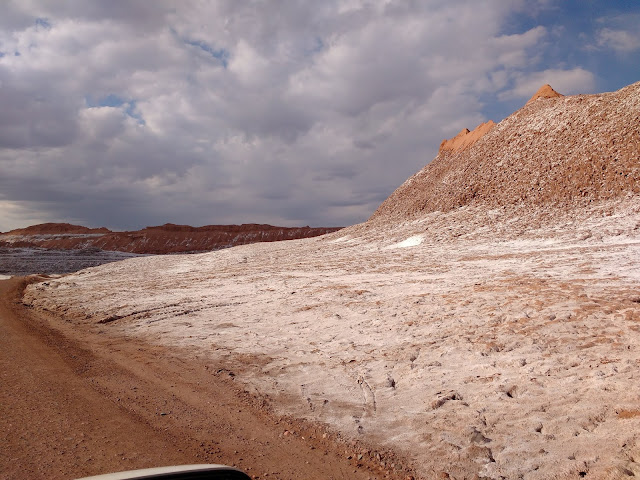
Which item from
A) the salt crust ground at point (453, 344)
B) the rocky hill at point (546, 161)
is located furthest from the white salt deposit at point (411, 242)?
the salt crust ground at point (453, 344)

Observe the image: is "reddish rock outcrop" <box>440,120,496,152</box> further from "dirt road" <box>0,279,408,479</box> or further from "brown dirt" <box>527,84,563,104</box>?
"dirt road" <box>0,279,408,479</box>

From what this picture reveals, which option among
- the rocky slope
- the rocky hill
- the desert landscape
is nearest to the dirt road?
the desert landscape

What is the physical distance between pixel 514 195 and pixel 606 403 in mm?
22865

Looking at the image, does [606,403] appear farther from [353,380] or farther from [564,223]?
[564,223]

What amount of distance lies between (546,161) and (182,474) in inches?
1170

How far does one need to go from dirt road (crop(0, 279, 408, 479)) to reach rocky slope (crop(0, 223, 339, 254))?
75.2 meters

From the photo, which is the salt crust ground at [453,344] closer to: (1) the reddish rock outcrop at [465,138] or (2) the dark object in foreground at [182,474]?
(2) the dark object in foreground at [182,474]

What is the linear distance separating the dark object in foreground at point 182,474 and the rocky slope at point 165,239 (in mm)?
80897

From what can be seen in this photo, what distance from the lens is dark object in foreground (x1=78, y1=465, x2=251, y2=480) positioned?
7.50ft

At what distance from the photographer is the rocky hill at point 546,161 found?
896 inches

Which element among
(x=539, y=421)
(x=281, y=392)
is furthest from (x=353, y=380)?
(x=539, y=421)

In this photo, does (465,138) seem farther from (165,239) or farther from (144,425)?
(165,239)

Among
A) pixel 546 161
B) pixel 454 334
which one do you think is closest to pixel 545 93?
pixel 546 161

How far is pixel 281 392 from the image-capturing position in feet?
21.9
